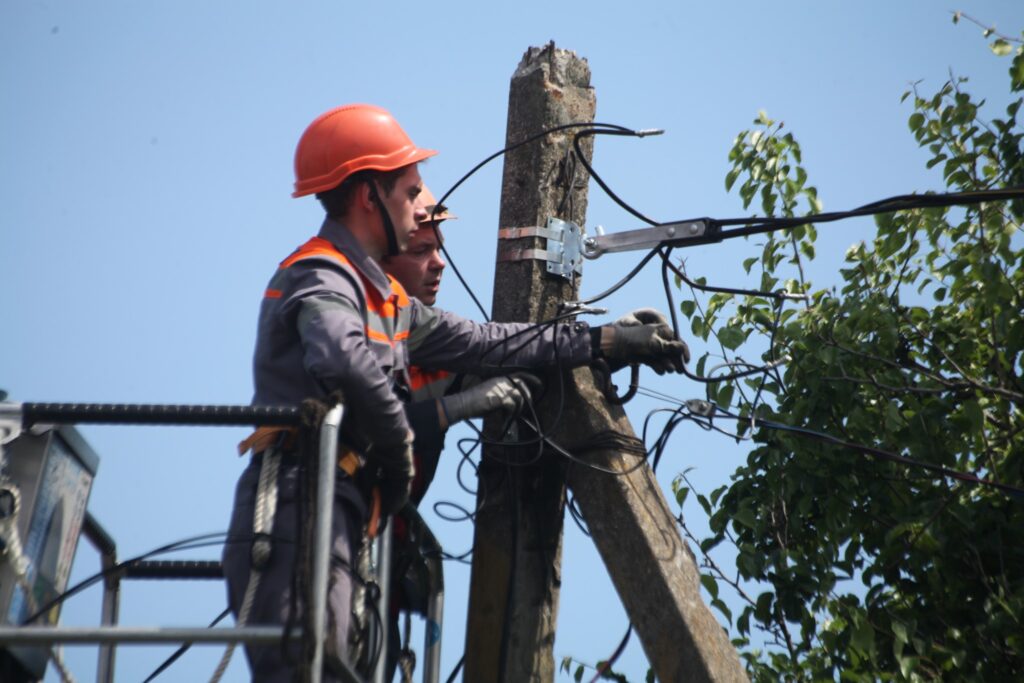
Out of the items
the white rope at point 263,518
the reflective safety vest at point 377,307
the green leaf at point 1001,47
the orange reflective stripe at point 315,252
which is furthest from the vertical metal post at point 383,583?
the green leaf at point 1001,47

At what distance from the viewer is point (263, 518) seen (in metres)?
3.92

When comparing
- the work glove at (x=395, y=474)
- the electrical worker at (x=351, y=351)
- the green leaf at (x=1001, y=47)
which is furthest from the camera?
the green leaf at (x=1001, y=47)

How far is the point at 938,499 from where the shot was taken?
6109mm

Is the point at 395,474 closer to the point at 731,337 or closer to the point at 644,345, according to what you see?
the point at 644,345

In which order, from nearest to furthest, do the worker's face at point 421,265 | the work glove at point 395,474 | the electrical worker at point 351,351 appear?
1. the electrical worker at point 351,351
2. the work glove at point 395,474
3. the worker's face at point 421,265

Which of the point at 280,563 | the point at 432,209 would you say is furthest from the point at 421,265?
the point at 280,563

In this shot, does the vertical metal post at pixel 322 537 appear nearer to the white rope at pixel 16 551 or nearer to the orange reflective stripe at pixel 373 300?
the white rope at pixel 16 551

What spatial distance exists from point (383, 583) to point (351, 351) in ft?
2.54

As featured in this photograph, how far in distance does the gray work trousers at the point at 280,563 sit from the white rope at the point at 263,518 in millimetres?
32

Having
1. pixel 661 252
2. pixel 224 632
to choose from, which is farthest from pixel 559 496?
pixel 224 632

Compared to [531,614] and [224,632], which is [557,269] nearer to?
[531,614]

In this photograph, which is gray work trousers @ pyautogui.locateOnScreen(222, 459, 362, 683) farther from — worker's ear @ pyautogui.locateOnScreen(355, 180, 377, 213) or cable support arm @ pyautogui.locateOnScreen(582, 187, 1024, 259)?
cable support arm @ pyautogui.locateOnScreen(582, 187, 1024, 259)

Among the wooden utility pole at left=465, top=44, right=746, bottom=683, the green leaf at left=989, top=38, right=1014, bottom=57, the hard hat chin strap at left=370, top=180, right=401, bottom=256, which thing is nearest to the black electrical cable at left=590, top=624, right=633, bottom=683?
the wooden utility pole at left=465, top=44, right=746, bottom=683

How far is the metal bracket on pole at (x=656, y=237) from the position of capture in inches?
212
